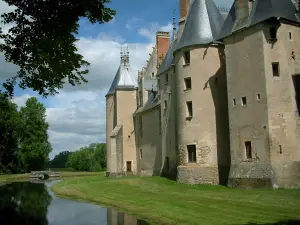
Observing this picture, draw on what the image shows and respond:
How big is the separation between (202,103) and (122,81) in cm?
1858

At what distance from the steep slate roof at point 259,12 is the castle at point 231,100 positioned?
0.07m

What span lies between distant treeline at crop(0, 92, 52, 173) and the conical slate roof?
119 ft

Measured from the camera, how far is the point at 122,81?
143ft

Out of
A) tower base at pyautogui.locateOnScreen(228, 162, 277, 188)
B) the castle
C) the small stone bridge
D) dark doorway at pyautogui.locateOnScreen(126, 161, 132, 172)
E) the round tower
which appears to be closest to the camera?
tower base at pyautogui.locateOnScreen(228, 162, 277, 188)

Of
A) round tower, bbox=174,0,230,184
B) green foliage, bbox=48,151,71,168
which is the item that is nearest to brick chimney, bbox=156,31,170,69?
round tower, bbox=174,0,230,184

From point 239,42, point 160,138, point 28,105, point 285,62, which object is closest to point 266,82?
point 285,62

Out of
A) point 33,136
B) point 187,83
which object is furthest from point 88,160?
point 187,83

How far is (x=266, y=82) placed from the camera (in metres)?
21.5

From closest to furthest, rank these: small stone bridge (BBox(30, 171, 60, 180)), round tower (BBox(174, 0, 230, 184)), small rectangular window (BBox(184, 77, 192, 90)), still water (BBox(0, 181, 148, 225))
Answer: still water (BBox(0, 181, 148, 225)), round tower (BBox(174, 0, 230, 184)), small rectangular window (BBox(184, 77, 192, 90)), small stone bridge (BBox(30, 171, 60, 180))

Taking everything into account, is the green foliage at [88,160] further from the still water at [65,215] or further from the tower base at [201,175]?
the still water at [65,215]

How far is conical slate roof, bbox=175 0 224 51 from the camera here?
27422 millimetres

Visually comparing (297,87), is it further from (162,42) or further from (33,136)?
(33,136)

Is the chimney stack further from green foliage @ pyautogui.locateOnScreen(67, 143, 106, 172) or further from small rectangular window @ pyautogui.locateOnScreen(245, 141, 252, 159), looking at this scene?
green foliage @ pyautogui.locateOnScreen(67, 143, 106, 172)

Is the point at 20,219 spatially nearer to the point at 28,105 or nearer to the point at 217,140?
the point at 217,140
